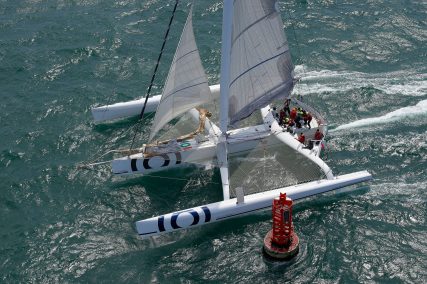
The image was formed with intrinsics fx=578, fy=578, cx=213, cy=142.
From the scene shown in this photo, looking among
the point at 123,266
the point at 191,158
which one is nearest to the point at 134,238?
the point at 123,266

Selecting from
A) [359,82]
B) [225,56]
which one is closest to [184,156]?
[225,56]

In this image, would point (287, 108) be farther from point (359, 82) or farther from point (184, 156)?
point (184, 156)

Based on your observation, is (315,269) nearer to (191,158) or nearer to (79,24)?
(191,158)

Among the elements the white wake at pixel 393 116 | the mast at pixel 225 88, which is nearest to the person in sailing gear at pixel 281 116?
the white wake at pixel 393 116

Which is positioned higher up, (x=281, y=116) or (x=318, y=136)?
(x=281, y=116)

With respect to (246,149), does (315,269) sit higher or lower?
lower

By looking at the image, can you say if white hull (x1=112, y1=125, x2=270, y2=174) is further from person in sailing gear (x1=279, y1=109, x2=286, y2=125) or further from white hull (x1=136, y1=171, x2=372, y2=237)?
white hull (x1=136, y1=171, x2=372, y2=237)
